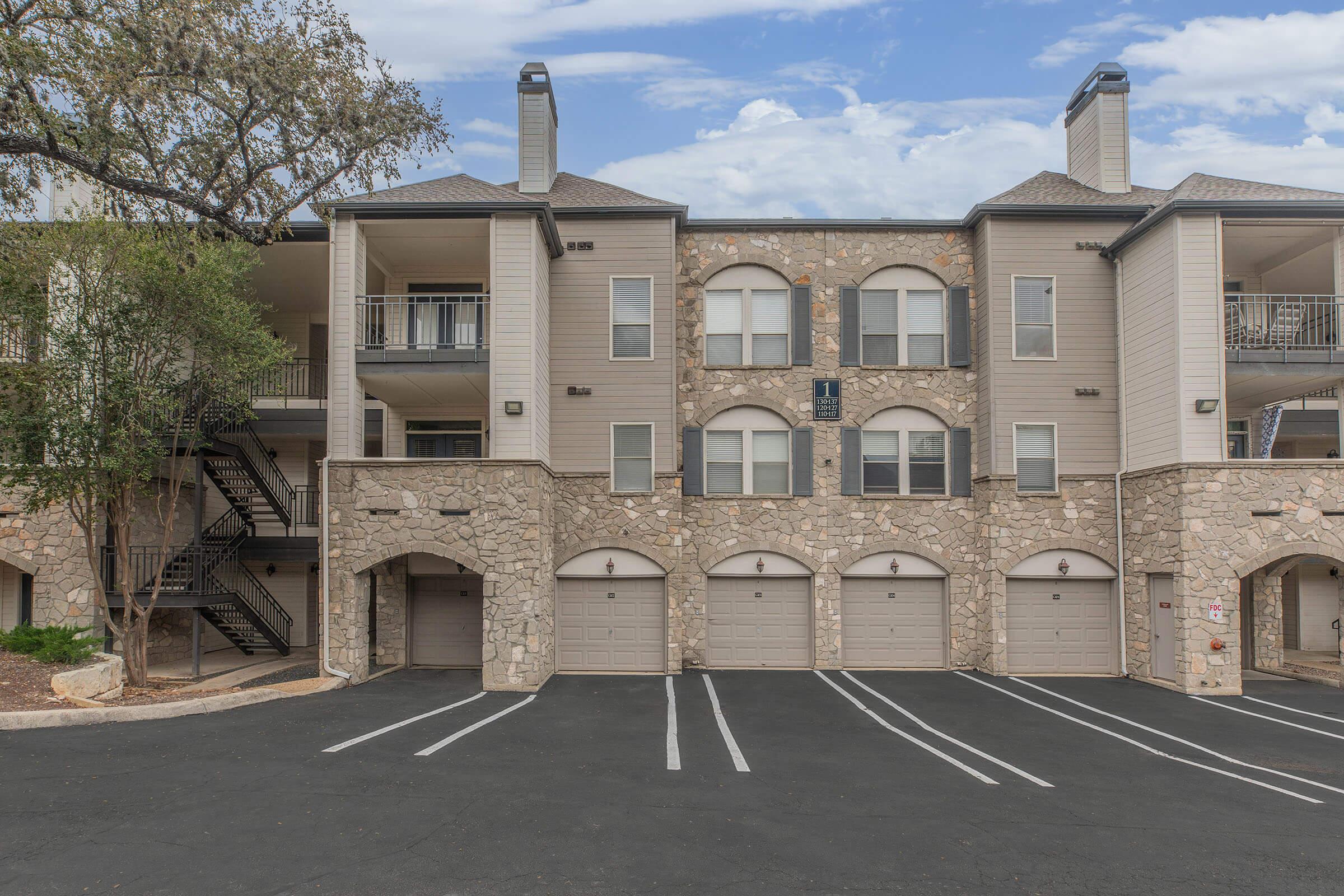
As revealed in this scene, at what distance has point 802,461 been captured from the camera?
16.4m

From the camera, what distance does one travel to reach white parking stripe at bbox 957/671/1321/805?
8633mm

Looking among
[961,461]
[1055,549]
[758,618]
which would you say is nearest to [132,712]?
[758,618]

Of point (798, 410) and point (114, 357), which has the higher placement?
point (114, 357)

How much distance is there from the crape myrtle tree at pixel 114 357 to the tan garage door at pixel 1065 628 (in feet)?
48.5

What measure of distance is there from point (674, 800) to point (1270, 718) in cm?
1004

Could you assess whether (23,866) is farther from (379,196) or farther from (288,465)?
(288,465)

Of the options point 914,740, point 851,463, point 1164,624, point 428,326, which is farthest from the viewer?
point 851,463

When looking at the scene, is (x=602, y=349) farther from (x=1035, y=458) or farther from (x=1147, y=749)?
(x=1147, y=749)

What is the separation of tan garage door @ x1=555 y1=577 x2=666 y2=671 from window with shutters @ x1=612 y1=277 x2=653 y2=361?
4513 mm

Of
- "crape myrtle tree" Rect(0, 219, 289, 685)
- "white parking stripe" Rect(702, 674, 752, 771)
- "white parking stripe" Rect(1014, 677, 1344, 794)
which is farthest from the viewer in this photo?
"crape myrtle tree" Rect(0, 219, 289, 685)

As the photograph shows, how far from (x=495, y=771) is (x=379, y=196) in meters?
10.7

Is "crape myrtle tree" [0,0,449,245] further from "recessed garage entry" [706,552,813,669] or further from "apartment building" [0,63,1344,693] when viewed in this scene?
"recessed garage entry" [706,552,813,669]

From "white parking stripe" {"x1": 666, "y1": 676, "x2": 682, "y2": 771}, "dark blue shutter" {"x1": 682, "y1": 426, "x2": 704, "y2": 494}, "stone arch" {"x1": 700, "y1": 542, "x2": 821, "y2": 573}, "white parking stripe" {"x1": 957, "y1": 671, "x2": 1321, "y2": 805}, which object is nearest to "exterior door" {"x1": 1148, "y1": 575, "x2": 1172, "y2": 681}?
"white parking stripe" {"x1": 957, "y1": 671, "x2": 1321, "y2": 805}

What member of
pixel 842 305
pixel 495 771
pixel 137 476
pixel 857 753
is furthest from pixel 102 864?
pixel 842 305
